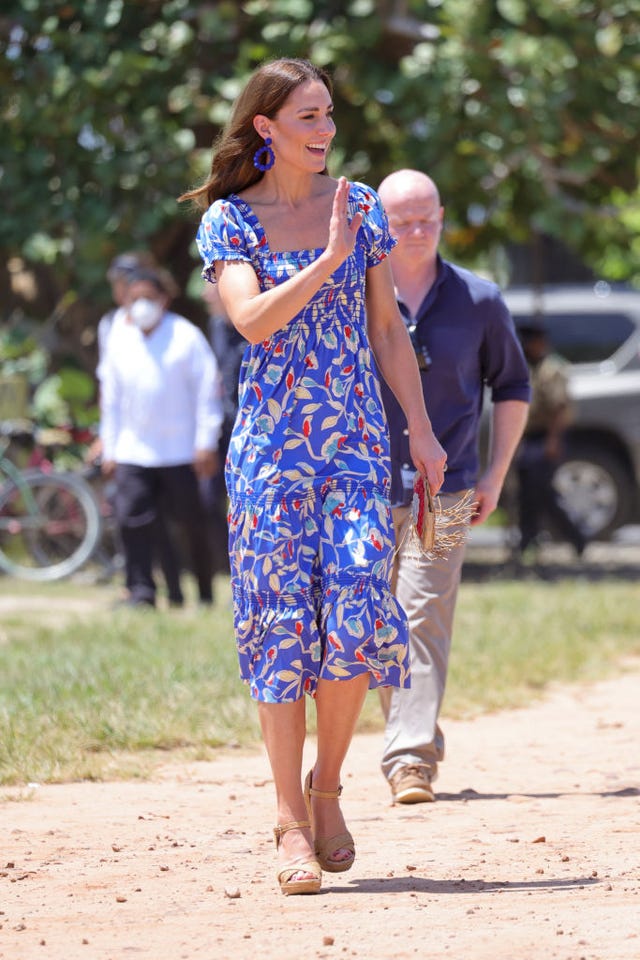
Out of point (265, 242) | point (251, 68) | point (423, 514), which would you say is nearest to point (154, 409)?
point (251, 68)

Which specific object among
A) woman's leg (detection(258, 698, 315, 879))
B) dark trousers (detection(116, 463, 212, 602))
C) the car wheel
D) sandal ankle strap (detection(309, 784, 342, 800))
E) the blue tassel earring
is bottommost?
the car wheel

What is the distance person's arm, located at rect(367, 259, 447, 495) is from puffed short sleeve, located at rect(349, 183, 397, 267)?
4 cm

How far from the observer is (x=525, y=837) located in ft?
15.8

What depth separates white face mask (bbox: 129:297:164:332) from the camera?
31.8ft

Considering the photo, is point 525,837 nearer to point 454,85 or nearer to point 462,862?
point 462,862

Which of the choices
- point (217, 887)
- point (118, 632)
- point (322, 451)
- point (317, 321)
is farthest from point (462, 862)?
point (118, 632)

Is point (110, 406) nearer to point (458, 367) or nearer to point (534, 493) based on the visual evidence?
point (534, 493)

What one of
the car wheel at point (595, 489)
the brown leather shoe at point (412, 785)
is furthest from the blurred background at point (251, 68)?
the brown leather shoe at point (412, 785)

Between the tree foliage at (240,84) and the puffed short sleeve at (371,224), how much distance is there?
688cm

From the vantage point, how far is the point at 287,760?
4207mm

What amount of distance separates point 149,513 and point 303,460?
5.76 m

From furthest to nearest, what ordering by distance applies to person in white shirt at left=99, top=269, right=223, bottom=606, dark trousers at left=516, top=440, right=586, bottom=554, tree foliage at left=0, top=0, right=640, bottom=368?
dark trousers at left=516, top=440, right=586, bottom=554, tree foliage at left=0, top=0, right=640, bottom=368, person in white shirt at left=99, top=269, right=223, bottom=606

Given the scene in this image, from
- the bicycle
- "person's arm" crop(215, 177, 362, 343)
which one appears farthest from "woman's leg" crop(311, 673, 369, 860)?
the bicycle

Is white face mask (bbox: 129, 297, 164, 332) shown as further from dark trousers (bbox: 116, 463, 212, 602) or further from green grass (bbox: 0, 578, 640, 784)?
green grass (bbox: 0, 578, 640, 784)
